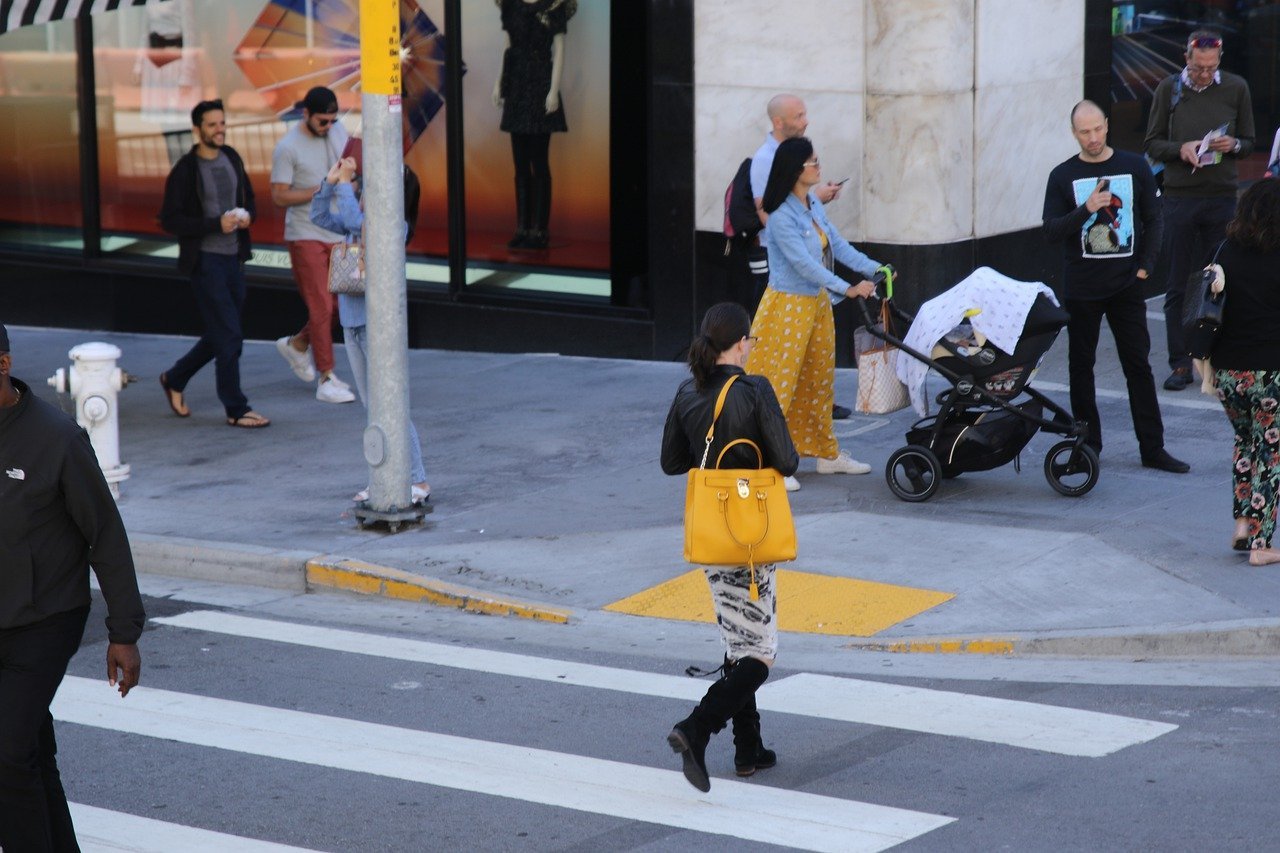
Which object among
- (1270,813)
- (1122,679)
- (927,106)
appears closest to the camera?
(1270,813)

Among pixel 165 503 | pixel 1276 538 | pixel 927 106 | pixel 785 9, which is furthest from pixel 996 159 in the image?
pixel 165 503

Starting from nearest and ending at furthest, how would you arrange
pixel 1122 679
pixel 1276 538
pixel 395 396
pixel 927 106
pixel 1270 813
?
pixel 1270 813 → pixel 1122 679 → pixel 1276 538 → pixel 395 396 → pixel 927 106

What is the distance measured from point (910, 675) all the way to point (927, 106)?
20.3ft

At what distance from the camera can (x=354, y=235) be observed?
12.3 meters

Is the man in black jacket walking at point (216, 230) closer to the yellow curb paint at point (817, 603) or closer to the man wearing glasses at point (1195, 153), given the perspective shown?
the yellow curb paint at point (817, 603)

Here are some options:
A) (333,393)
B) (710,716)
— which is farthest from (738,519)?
(333,393)

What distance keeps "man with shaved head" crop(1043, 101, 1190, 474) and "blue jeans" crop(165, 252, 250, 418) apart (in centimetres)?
556

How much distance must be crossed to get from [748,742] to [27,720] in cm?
259

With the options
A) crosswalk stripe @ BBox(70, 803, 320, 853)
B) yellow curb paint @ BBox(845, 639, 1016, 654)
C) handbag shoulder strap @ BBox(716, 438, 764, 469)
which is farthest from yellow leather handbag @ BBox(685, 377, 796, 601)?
yellow curb paint @ BBox(845, 639, 1016, 654)

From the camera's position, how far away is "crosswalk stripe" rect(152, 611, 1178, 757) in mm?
7113

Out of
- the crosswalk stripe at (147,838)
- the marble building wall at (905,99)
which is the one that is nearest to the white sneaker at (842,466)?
the marble building wall at (905,99)

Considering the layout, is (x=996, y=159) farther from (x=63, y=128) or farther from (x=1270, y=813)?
(x=63, y=128)

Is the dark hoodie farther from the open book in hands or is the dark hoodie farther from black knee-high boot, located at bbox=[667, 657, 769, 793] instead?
the open book in hands

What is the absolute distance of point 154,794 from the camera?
22.4 ft
